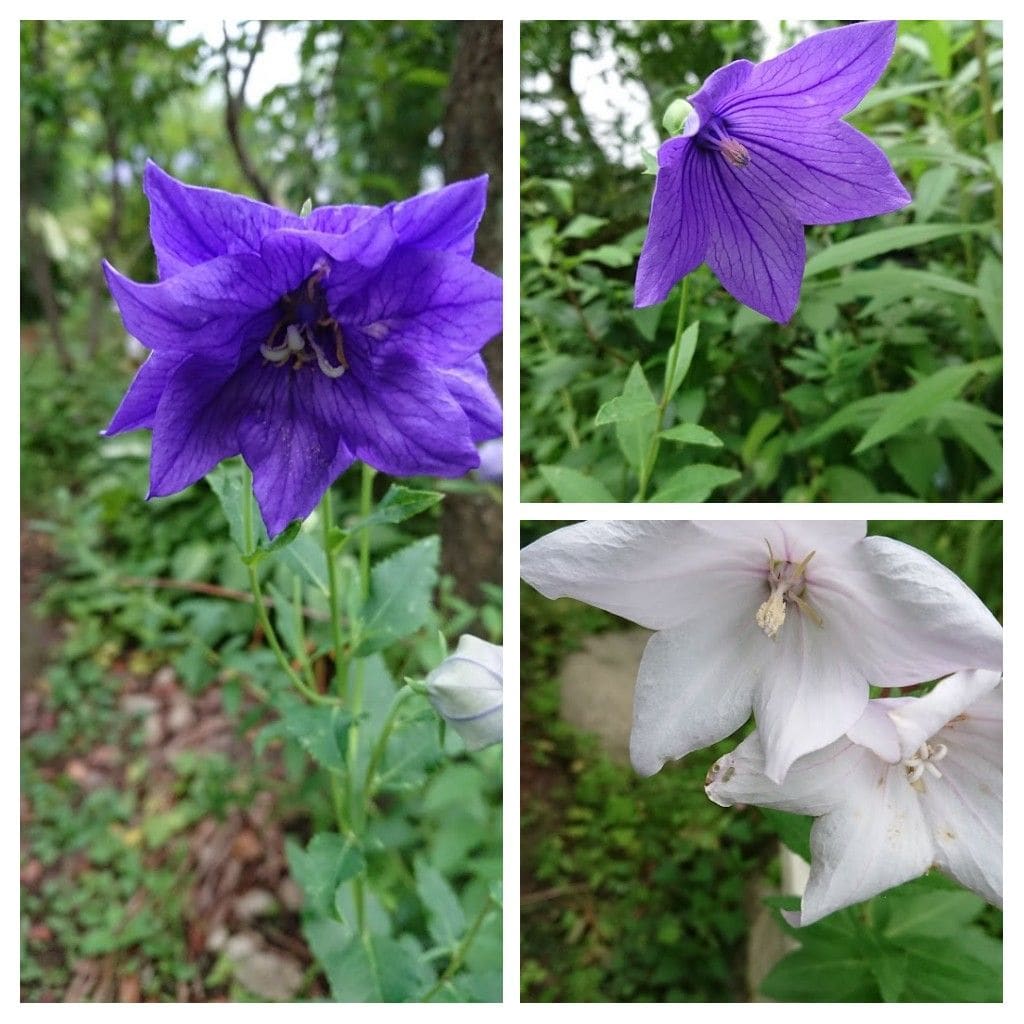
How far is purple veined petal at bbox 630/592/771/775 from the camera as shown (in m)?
0.67

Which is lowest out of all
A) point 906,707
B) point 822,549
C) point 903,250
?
point 906,707

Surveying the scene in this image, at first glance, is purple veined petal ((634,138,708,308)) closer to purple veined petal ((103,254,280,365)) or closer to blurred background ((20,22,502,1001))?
purple veined petal ((103,254,280,365))

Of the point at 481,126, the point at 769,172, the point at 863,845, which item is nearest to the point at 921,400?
the point at 769,172

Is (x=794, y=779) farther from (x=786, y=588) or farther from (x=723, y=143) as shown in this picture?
(x=723, y=143)

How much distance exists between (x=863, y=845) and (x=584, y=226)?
56cm

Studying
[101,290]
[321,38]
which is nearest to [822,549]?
[321,38]

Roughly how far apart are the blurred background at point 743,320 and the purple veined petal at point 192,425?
0.84 feet

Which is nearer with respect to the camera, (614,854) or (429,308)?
(429,308)

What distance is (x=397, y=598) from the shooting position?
80 centimetres

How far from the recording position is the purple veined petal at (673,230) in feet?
1.90

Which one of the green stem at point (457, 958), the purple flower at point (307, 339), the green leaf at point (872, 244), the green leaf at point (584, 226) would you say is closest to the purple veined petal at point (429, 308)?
the purple flower at point (307, 339)

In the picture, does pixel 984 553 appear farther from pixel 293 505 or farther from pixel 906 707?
pixel 293 505

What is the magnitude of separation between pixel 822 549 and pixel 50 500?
1.70m
